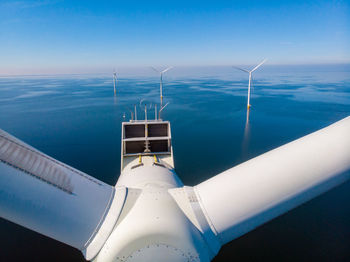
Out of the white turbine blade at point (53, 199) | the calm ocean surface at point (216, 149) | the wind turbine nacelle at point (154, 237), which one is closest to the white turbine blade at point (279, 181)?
the wind turbine nacelle at point (154, 237)

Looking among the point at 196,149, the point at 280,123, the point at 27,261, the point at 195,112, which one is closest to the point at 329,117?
the point at 280,123

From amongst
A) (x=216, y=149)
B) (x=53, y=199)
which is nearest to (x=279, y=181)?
(x=53, y=199)

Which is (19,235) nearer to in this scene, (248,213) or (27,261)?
(27,261)

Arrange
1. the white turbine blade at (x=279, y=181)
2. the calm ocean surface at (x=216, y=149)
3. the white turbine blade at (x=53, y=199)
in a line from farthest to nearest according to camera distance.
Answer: the calm ocean surface at (x=216, y=149) → the white turbine blade at (x=279, y=181) → the white turbine blade at (x=53, y=199)

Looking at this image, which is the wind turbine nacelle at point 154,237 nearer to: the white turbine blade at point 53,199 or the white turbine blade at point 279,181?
the white turbine blade at point 53,199

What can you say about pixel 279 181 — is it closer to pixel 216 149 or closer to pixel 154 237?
pixel 154 237

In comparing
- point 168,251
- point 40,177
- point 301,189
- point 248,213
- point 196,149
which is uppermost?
A: point 40,177

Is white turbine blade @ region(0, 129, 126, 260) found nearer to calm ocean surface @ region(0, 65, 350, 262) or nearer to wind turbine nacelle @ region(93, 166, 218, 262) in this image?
wind turbine nacelle @ region(93, 166, 218, 262)
